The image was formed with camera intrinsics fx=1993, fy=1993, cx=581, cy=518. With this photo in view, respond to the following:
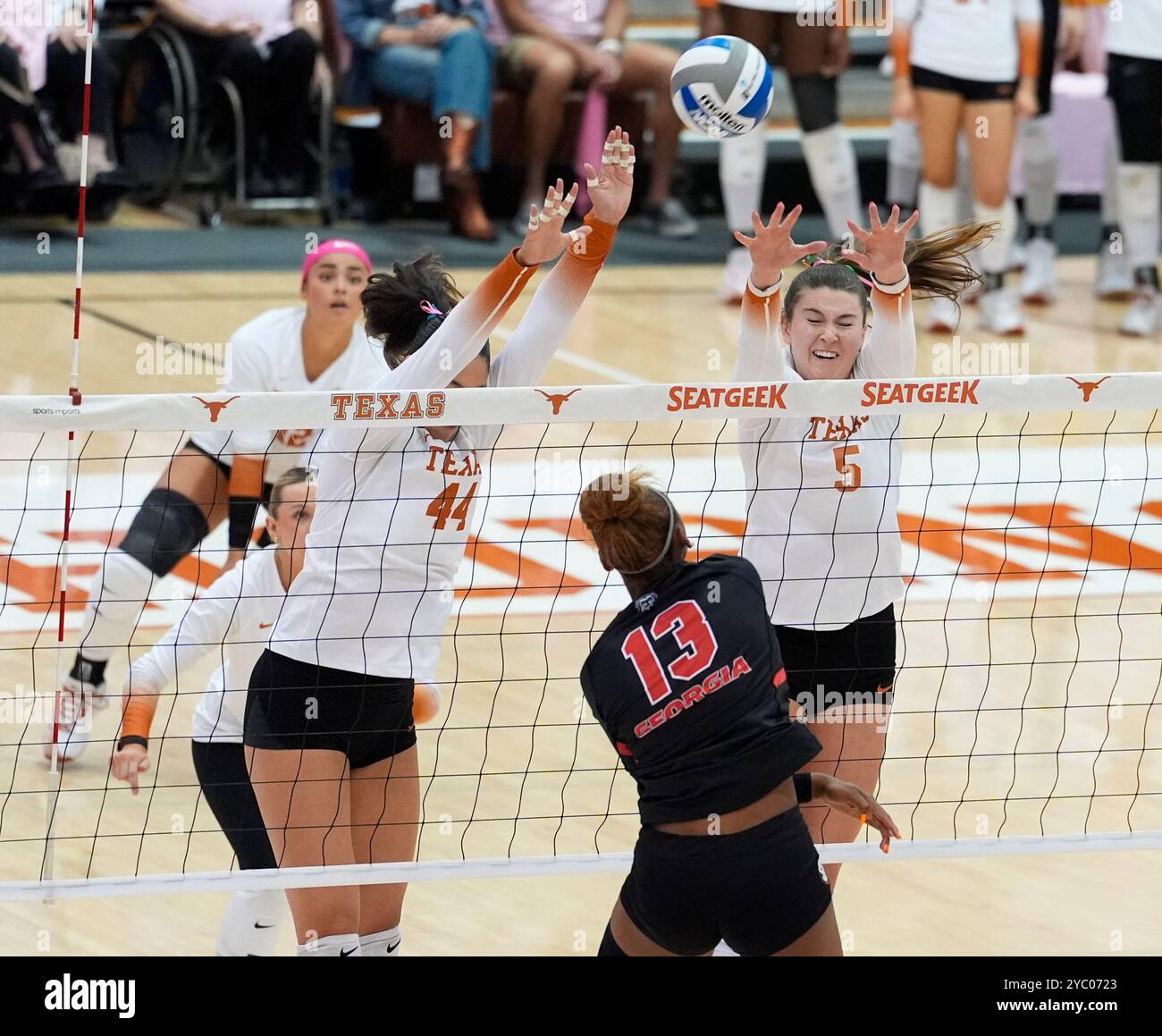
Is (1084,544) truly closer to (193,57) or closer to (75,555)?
(75,555)

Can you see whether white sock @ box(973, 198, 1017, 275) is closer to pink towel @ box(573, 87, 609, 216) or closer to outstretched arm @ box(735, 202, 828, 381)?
pink towel @ box(573, 87, 609, 216)

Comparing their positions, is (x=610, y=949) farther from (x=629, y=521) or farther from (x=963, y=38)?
(x=963, y=38)

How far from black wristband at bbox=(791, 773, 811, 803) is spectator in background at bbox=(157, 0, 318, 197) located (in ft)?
28.9

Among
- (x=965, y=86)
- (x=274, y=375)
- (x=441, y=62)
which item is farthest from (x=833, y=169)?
(x=274, y=375)

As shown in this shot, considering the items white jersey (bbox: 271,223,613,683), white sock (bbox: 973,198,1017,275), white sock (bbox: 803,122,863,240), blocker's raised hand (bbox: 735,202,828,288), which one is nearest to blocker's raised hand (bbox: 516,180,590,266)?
white jersey (bbox: 271,223,613,683)

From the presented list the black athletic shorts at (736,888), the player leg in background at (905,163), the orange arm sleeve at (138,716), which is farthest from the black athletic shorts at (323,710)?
the player leg in background at (905,163)

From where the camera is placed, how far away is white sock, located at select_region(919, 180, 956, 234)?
36.0ft

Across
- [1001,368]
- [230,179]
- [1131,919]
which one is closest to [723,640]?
[1131,919]

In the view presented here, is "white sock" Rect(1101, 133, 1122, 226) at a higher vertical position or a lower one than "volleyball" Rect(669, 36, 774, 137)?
lower

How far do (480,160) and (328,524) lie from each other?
27.1 feet

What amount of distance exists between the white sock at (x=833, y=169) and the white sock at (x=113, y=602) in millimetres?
6234

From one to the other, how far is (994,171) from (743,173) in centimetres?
142

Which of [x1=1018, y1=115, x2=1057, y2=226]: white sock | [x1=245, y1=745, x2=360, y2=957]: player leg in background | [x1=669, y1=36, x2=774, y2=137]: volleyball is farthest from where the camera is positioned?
[x1=1018, y1=115, x2=1057, y2=226]: white sock

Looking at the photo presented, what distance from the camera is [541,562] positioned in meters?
7.76
